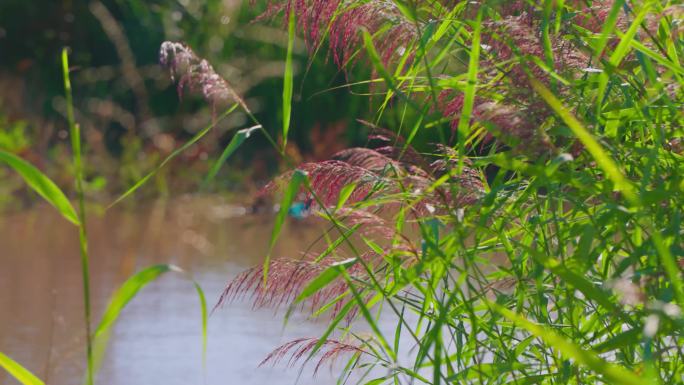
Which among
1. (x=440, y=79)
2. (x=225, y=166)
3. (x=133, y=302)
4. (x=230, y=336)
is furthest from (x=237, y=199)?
(x=440, y=79)

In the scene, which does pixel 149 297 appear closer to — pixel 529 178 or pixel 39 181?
pixel 529 178

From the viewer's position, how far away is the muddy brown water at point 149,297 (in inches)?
130

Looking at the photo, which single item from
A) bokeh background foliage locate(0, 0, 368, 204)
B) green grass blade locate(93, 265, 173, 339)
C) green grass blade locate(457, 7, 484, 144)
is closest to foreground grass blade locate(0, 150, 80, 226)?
green grass blade locate(93, 265, 173, 339)

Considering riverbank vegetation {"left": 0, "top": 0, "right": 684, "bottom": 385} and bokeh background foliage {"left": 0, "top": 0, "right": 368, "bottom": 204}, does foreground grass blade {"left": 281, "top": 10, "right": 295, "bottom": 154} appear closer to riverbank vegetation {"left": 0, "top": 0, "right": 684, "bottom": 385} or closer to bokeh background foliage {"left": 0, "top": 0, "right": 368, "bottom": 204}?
riverbank vegetation {"left": 0, "top": 0, "right": 684, "bottom": 385}

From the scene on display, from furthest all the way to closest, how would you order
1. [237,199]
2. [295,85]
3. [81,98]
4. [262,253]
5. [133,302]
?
[81,98], [295,85], [237,199], [262,253], [133,302]

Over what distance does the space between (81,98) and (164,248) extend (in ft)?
8.52

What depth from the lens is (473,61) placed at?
1950 millimetres

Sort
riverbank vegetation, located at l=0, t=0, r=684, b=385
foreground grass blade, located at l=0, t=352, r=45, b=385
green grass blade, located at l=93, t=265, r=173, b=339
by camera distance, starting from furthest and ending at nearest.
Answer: riverbank vegetation, located at l=0, t=0, r=684, b=385
foreground grass blade, located at l=0, t=352, r=45, b=385
green grass blade, located at l=93, t=265, r=173, b=339

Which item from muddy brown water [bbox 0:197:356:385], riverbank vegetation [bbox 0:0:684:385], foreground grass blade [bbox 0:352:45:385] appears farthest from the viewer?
muddy brown water [bbox 0:197:356:385]

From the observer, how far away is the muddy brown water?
331 cm

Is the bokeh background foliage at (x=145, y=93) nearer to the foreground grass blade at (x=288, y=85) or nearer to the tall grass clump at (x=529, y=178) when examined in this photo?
the tall grass clump at (x=529, y=178)

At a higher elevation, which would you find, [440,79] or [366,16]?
[366,16]

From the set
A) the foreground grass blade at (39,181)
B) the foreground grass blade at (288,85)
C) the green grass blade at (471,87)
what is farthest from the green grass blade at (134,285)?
the green grass blade at (471,87)

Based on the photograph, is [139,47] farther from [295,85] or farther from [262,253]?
[262,253]
